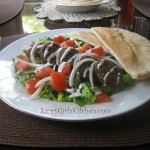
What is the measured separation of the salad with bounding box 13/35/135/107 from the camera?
83 centimetres

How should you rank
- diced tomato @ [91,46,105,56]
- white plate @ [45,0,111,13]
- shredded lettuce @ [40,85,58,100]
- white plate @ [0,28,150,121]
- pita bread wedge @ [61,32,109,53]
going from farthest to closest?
1. white plate @ [45,0,111,13]
2. pita bread wedge @ [61,32,109,53]
3. diced tomato @ [91,46,105,56]
4. shredded lettuce @ [40,85,58,100]
5. white plate @ [0,28,150,121]

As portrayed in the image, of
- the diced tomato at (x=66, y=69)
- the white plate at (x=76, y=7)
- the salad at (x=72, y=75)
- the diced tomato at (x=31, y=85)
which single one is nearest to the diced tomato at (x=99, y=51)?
the salad at (x=72, y=75)

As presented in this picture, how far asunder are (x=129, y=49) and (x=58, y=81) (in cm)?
31

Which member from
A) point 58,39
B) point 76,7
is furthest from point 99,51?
point 76,7

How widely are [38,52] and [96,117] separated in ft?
1.33

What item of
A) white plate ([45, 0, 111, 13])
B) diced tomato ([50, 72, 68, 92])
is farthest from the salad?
white plate ([45, 0, 111, 13])

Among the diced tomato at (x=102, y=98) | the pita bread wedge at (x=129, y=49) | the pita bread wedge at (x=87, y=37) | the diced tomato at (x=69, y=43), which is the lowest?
the diced tomato at (x=102, y=98)

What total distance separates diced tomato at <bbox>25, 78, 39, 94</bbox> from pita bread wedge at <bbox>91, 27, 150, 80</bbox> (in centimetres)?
29

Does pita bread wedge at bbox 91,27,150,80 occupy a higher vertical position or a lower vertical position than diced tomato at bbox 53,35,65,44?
higher

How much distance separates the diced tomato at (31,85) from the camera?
2.78ft

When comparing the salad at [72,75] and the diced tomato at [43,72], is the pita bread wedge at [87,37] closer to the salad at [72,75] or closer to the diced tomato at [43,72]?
the salad at [72,75]

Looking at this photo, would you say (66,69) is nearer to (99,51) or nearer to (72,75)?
(72,75)

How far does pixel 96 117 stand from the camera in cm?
71

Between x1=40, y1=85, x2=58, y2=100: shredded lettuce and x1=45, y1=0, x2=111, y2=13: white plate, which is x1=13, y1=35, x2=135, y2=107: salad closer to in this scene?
x1=40, y1=85, x2=58, y2=100: shredded lettuce
